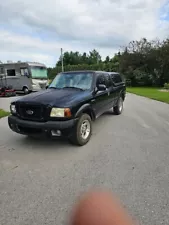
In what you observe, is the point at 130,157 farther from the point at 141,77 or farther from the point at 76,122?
the point at 141,77

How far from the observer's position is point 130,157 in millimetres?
4035

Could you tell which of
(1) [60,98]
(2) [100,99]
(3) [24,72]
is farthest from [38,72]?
(1) [60,98]

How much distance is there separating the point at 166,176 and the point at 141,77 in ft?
83.2

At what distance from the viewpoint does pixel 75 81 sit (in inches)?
227

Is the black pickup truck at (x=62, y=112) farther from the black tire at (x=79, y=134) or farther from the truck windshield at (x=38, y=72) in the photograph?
the truck windshield at (x=38, y=72)

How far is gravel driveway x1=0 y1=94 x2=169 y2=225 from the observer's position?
8.12 feet

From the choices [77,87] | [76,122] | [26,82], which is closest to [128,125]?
[77,87]

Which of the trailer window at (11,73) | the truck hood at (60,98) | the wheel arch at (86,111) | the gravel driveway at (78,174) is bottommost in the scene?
the gravel driveway at (78,174)

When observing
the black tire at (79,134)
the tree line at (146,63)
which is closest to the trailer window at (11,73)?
the black tire at (79,134)

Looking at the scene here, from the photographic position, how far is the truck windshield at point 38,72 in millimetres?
17141

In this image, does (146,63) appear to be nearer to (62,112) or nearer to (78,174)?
(62,112)

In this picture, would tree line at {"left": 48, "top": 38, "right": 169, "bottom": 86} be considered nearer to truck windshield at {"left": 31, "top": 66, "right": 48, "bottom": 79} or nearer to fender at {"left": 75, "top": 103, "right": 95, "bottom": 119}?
truck windshield at {"left": 31, "top": 66, "right": 48, "bottom": 79}

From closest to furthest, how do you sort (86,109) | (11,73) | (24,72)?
(86,109)
(24,72)
(11,73)

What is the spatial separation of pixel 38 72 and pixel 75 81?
12.7 metres
